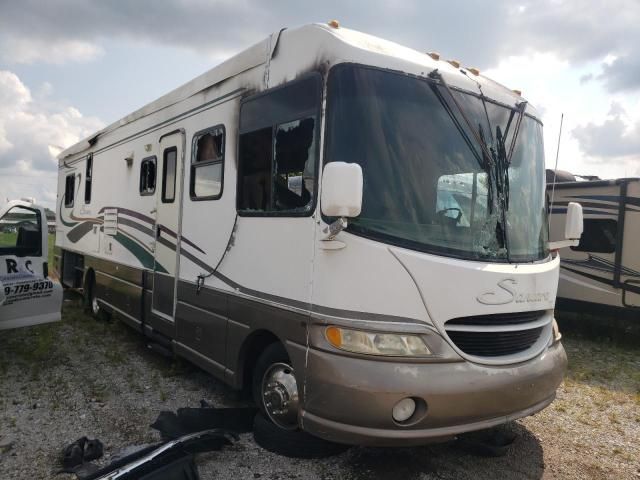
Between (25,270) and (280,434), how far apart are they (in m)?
3.85

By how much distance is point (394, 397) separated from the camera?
3.11 meters

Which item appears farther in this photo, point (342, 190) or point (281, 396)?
point (281, 396)

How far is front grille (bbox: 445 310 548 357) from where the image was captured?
132 inches

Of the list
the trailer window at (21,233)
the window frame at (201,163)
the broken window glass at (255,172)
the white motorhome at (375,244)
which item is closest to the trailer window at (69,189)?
the trailer window at (21,233)

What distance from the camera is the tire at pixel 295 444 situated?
149 inches

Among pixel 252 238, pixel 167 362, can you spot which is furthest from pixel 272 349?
pixel 167 362

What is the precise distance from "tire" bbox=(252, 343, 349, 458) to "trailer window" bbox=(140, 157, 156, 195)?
294 centimetres

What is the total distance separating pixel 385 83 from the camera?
3455 millimetres

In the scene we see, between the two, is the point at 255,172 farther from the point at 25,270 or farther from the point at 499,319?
the point at 25,270

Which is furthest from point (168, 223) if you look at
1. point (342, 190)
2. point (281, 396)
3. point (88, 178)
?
point (88, 178)

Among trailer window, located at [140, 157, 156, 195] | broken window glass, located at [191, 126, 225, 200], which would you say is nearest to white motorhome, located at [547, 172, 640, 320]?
broken window glass, located at [191, 126, 225, 200]

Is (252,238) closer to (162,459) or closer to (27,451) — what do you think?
(162,459)

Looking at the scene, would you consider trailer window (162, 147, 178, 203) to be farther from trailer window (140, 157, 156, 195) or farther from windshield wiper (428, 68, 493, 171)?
windshield wiper (428, 68, 493, 171)

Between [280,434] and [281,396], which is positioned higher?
[281,396]
